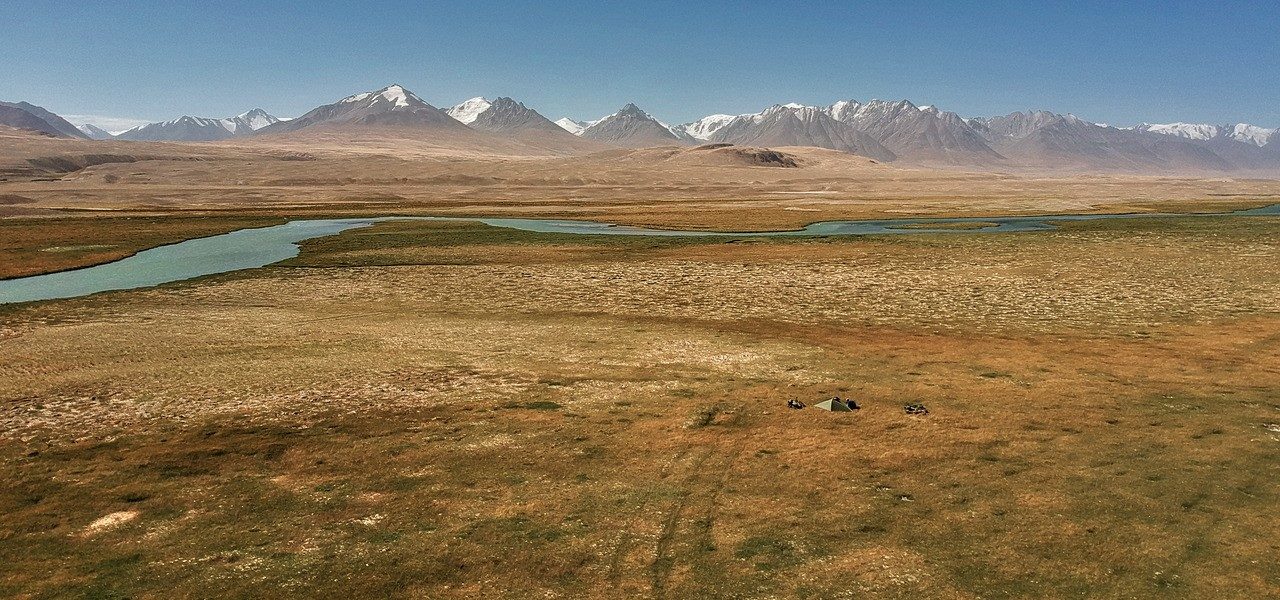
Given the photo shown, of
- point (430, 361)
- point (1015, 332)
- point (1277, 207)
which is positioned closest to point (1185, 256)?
point (1015, 332)

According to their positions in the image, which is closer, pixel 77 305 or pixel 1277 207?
pixel 77 305

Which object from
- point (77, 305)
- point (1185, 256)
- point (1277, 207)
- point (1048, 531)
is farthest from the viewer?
point (1277, 207)

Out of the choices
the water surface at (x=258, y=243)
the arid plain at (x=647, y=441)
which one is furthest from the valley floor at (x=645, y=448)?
the water surface at (x=258, y=243)

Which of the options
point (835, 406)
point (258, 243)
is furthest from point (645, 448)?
point (258, 243)

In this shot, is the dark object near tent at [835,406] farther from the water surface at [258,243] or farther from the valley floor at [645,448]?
the water surface at [258,243]

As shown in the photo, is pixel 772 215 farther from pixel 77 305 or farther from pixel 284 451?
pixel 284 451

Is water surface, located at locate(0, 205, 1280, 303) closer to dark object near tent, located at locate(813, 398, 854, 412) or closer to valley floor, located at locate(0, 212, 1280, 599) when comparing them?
valley floor, located at locate(0, 212, 1280, 599)
